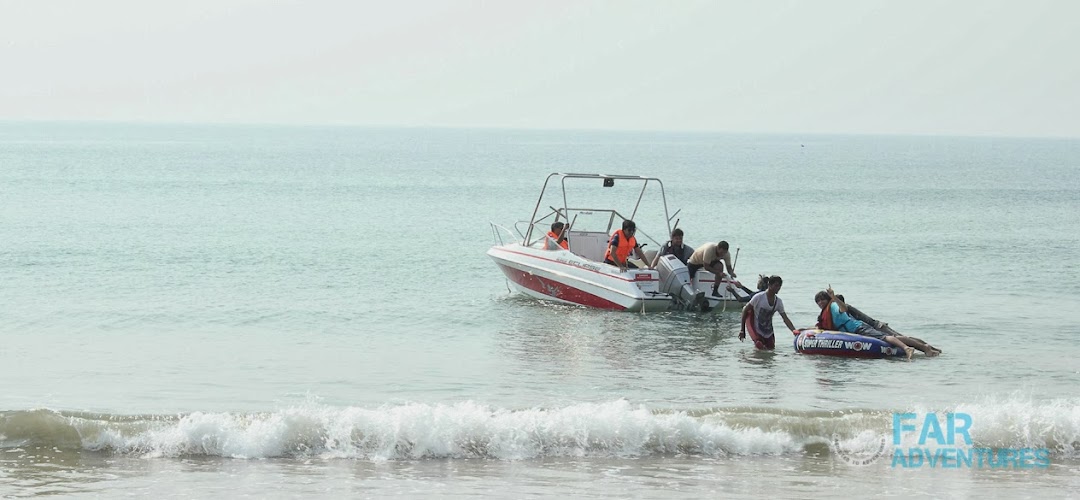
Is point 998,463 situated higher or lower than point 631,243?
lower

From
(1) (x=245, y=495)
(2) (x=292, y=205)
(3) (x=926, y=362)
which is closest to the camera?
(1) (x=245, y=495)

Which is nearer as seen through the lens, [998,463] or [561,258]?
[998,463]

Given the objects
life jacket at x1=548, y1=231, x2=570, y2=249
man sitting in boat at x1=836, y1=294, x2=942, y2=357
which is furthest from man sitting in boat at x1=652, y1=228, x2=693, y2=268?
man sitting in boat at x1=836, y1=294, x2=942, y2=357

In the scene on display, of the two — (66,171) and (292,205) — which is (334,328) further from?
(66,171)

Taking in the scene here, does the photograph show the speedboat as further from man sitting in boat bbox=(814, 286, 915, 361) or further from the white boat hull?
man sitting in boat bbox=(814, 286, 915, 361)

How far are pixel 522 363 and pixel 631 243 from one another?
4234 millimetres

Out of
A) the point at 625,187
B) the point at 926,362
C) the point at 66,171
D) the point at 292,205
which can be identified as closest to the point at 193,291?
the point at 926,362

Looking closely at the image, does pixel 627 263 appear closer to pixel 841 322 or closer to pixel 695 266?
pixel 695 266

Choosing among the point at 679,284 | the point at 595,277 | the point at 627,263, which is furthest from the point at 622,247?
the point at 679,284

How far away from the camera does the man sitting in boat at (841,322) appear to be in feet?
50.1

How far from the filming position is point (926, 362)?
15.2 meters

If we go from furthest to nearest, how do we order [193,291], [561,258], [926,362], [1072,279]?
1. [1072,279]
2. [193,291]
3. [561,258]
4. [926,362]

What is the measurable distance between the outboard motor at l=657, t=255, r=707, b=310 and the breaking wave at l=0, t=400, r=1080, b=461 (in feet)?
21.7

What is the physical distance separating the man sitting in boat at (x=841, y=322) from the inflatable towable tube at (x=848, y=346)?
0.10 meters
